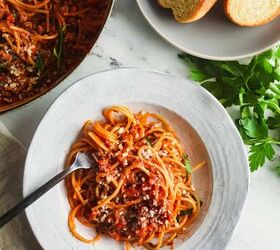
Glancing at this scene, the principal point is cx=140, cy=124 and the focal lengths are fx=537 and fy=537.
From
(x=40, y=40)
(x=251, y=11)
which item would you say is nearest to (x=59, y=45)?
(x=40, y=40)

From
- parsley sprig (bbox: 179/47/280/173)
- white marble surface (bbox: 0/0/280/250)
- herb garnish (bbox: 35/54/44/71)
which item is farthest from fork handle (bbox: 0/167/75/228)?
parsley sprig (bbox: 179/47/280/173)

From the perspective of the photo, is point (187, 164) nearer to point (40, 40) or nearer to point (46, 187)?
point (46, 187)

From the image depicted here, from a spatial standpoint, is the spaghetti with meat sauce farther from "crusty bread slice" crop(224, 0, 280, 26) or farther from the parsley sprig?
"crusty bread slice" crop(224, 0, 280, 26)

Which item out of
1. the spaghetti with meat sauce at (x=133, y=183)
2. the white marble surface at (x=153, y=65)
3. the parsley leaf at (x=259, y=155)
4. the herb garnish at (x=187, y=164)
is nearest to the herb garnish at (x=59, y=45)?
the white marble surface at (x=153, y=65)

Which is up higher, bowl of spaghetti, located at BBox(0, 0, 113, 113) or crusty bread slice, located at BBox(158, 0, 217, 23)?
crusty bread slice, located at BBox(158, 0, 217, 23)

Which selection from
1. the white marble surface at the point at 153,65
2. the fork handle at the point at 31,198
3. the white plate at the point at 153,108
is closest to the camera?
the fork handle at the point at 31,198

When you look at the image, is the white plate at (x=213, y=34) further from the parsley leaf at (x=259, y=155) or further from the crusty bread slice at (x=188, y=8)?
the parsley leaf at (x=259, y=155)
